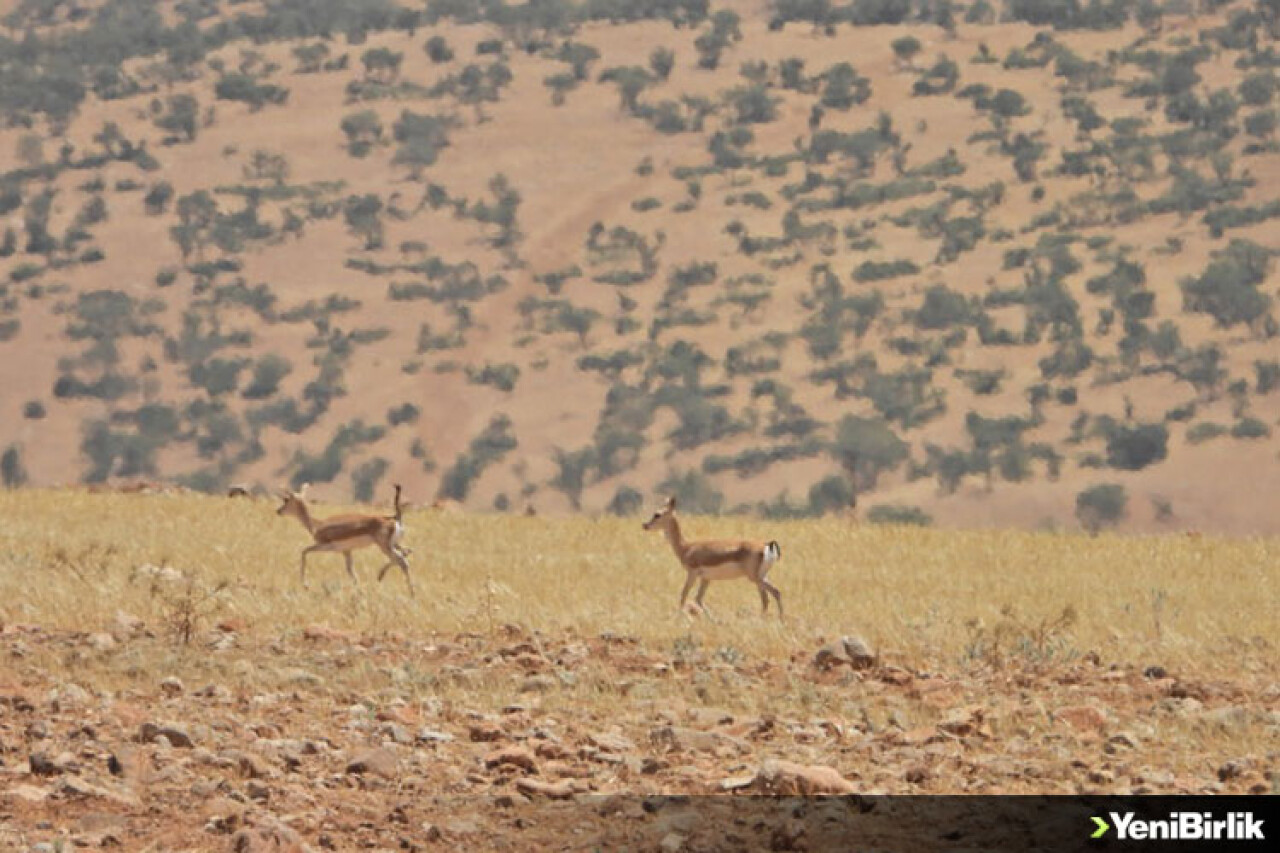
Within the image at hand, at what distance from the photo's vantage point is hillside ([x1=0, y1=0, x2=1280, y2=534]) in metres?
60.4

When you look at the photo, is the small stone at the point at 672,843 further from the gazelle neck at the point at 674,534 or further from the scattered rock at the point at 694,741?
the gazelle neck at the point at 674,534

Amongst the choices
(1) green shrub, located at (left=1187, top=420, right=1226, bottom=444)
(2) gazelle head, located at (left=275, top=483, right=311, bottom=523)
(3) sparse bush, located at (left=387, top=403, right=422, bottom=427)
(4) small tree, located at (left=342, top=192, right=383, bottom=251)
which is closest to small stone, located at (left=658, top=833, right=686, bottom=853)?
(2) gazelle head, located at (left=275, top=483, right=311, bottom=523)

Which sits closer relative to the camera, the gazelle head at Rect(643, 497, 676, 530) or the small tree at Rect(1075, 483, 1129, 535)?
the gazelle head at Rect(643, 497, 676, 530)

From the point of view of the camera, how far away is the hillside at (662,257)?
6041 cm

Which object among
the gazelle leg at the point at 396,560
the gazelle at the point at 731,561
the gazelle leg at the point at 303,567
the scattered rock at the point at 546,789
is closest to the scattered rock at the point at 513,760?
the scattered rock at the point at 546,789

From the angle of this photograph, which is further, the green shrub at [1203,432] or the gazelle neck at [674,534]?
the green shrub at [1203,432]

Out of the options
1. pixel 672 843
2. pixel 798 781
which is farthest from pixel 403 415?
pixel 672 843

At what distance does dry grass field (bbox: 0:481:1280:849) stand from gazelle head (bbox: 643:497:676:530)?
517 mm

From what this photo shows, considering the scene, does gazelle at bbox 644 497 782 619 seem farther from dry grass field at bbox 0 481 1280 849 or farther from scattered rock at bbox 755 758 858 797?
scattered rock at bbox 755 758 858 797

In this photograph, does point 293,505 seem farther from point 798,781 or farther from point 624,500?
point 624,500

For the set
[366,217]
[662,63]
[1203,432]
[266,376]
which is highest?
[662,63]

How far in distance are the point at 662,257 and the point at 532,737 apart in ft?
216

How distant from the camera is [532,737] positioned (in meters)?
10.6

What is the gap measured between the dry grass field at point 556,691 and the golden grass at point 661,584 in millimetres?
68
